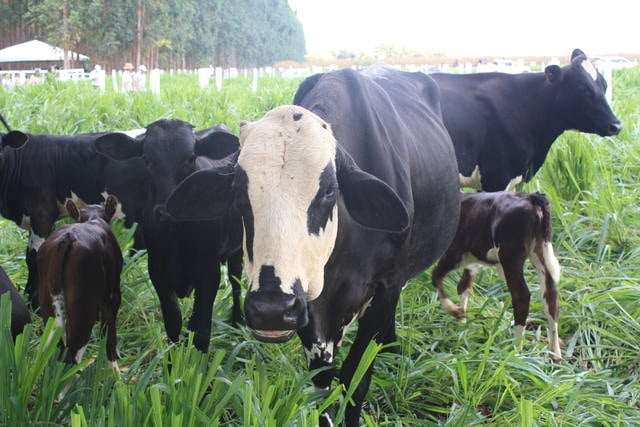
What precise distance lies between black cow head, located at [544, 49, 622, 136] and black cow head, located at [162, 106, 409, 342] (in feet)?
15.4

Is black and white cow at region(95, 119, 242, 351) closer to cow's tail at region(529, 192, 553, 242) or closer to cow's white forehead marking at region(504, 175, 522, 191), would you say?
cow's tail at region(529, 192, 553, 242)

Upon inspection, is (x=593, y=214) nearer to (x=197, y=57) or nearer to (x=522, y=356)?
(x=522, y=356)

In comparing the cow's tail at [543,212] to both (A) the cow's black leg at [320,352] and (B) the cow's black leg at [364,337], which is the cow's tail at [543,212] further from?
(A) the cow's black leg at [320,352]

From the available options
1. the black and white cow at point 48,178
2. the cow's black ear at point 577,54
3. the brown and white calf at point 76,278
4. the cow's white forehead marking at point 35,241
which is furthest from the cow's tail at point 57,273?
the cow's black ear at point 577,54

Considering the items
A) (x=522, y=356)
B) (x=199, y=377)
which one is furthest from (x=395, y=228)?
(x=522, y=356)

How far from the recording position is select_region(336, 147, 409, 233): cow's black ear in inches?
98.2

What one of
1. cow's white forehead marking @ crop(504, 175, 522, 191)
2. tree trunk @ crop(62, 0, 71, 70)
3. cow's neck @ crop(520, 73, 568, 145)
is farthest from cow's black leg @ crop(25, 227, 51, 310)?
tree trunk @ crop(62, 0, 71, 70)

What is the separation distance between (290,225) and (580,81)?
5275 mm

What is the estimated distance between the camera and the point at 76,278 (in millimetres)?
3127

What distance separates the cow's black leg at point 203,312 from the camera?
3553mm

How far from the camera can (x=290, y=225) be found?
2234mm

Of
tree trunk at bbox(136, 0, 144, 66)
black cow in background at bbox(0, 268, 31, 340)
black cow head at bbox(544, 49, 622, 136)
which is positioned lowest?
black cow in background at bbox(0, 268, 31, 340)

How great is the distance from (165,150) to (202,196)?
1.10m

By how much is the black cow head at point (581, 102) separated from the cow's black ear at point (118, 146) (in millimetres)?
4286
